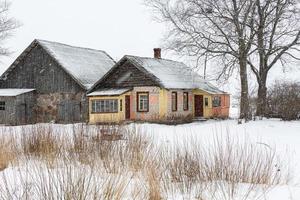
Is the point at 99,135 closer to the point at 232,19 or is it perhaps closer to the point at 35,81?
the point at 232,19

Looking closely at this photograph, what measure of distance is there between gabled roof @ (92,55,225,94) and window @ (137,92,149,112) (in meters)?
1.62

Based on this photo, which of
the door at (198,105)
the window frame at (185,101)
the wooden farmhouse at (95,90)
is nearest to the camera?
the wooden farmhouse at (95,90)

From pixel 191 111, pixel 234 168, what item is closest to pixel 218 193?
pixel 234 168

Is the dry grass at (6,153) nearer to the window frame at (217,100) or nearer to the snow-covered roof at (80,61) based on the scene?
the snow-covered roof at (80,61)

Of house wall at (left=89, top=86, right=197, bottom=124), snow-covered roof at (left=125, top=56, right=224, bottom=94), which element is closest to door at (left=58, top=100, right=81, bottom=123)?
house wall at (left=89, top=86, right=197, bottom=124)

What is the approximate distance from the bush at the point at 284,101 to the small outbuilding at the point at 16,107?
16640 millimetres

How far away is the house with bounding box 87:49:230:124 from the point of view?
30453mm

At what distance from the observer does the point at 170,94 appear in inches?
1237

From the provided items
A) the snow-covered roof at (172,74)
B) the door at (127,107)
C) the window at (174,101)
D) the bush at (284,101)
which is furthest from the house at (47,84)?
the bush at (284,101)

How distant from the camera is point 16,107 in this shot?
3294cm

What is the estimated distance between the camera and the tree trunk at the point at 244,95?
1054 inches

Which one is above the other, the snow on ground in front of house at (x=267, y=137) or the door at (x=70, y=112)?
the door at (x=70, y=112)

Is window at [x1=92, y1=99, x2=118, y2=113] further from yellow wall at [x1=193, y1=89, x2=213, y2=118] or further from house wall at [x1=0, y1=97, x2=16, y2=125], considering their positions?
yellow wall at [x1=193, y1=89, x2=213, y2=118]

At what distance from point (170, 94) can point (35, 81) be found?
1139 cm
